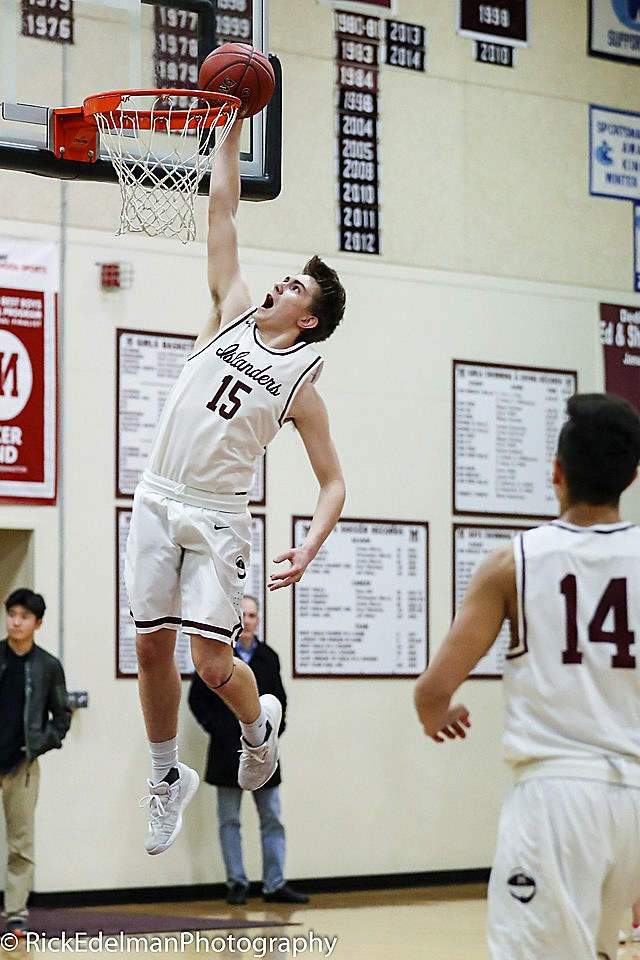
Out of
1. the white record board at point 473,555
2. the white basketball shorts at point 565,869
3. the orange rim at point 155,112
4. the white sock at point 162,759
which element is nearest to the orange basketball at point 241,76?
the orange rim at point 155,112

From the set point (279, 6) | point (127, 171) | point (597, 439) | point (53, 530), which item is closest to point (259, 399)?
point (127, 171)

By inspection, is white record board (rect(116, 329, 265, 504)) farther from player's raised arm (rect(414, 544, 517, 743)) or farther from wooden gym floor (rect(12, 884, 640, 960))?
player's raised arm (rect(414, 544, 517, 743))

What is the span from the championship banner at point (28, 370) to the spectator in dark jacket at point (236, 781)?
1.77 m

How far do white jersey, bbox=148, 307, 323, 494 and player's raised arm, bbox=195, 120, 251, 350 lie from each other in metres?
0.07

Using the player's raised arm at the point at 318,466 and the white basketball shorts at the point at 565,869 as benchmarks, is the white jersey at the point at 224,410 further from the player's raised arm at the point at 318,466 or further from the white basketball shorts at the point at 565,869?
the white basketball shorts at the point at 565,869

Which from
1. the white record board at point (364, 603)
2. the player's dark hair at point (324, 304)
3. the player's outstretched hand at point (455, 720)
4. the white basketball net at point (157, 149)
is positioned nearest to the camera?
the player's outstretched hand at point (455, 720)

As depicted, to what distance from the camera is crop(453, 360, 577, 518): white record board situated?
41.7 feet

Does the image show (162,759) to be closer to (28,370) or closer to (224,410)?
(224,410)

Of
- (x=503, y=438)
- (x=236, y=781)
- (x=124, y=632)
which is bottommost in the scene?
(x=236, y=781)

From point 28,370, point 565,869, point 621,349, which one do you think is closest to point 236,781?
point 28,370

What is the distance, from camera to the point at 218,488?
5594mm

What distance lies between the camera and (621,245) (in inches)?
535

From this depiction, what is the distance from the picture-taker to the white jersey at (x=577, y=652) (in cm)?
370

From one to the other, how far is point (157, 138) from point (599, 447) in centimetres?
328
